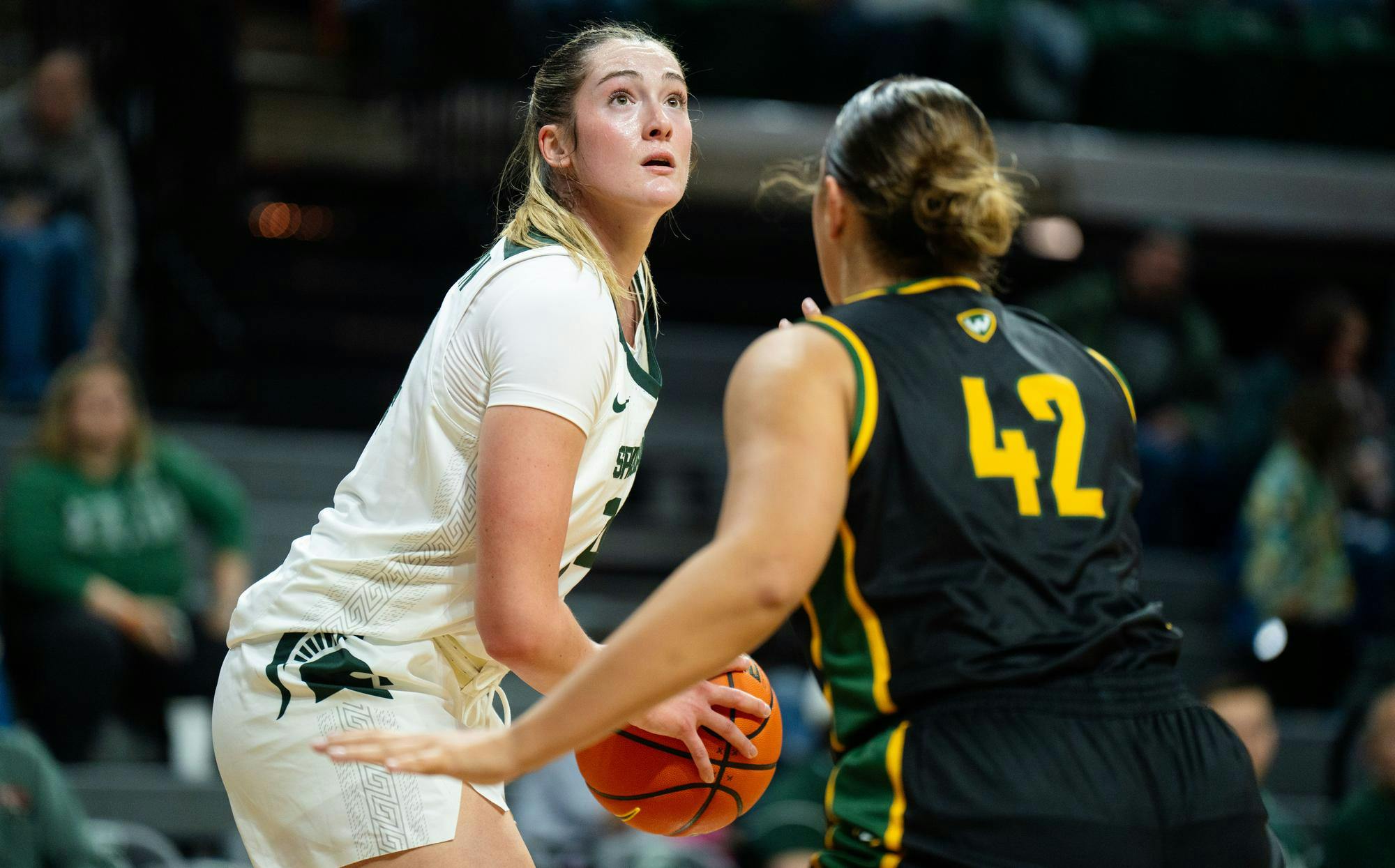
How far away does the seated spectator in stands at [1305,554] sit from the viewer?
7.59 metres

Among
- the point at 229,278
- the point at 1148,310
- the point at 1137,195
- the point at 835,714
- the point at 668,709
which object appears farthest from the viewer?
the point at 1137,195

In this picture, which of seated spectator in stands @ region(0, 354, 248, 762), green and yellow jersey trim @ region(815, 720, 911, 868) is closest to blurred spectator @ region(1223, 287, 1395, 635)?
seated spectator in stands @ region(0, 354, 248, 762)

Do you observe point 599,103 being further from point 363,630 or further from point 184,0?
point 184,0

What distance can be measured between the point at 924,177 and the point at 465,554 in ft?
3.04

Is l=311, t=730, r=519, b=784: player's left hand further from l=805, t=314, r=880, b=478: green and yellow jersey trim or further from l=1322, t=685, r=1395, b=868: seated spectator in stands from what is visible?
l=1322, t=685, r=1395, b=868: seated spectator in stands

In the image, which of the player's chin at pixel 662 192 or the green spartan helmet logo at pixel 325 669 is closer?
the green spartan helmet logo at pixel 325 669

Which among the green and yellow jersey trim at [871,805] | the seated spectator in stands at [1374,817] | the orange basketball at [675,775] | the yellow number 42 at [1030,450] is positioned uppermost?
the yellow number 42 at [1030,450]

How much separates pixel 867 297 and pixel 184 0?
721 centimetres

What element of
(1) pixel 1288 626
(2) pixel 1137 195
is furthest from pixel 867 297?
(2) pixel 1137 195

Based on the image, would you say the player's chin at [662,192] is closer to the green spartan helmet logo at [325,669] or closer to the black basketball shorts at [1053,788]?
the green spartan helmet logo at [325,669]

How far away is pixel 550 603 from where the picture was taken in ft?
7.91

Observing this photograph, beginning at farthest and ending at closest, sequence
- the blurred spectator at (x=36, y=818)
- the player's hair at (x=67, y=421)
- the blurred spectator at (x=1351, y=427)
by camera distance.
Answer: the blurred spectator at (x=1351, y=427)
the player's hair at (x=67, y=421)
the blurred spectator at (x=36, y=818)

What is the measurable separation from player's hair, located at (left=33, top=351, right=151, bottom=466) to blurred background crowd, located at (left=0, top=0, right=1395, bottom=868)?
15mm

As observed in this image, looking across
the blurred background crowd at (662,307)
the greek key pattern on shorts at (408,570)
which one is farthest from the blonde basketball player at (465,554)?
the blurred background crowd at (662,307)
